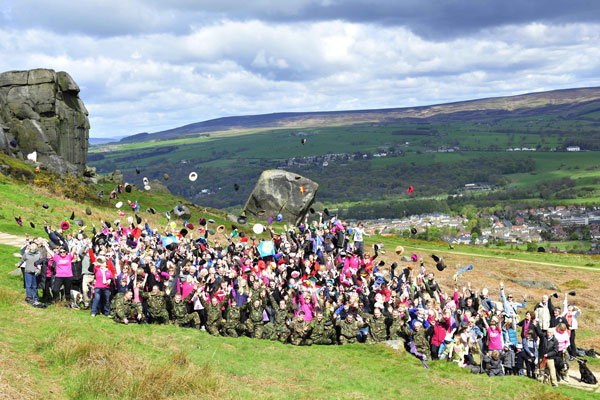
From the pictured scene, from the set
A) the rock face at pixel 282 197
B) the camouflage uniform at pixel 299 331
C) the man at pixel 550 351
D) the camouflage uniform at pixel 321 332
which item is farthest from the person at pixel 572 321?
the rock face at pixel 282 197

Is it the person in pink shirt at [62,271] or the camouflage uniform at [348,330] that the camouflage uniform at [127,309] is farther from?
the camouflage uniform at [348,330]

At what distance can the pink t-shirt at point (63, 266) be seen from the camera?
Answer: 20391 mm

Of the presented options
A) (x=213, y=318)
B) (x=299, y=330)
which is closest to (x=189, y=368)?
(x=213, y=318)

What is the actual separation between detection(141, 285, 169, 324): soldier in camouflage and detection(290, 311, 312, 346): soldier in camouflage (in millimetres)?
5393

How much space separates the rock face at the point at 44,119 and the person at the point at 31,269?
50.3 meters

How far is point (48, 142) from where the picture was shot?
7106cm

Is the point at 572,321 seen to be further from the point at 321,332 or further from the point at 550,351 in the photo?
the point at 321,332

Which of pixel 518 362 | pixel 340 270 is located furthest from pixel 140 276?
pixel 518 362

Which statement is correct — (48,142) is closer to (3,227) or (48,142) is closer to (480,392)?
(3,227)

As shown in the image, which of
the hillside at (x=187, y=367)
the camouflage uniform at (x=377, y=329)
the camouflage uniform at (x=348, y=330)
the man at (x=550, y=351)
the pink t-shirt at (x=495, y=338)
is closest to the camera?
the hillside at (x=187, y=367)

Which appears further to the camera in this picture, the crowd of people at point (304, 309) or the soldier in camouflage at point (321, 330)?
the soldier in camouflage at point (321, 330)

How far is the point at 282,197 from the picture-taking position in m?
76.6

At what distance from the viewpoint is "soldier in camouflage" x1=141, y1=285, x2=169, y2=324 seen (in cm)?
2023

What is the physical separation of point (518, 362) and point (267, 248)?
15.4m
